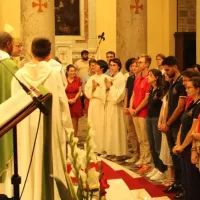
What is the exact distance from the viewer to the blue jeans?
Result: 625 centimetres

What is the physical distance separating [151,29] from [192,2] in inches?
64.4

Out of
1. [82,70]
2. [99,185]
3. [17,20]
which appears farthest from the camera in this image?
[17,20]

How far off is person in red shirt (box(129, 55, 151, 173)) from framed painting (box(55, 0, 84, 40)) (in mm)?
8980

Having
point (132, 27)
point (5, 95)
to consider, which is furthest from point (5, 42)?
point (132, 27)

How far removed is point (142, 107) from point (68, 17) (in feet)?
31.4

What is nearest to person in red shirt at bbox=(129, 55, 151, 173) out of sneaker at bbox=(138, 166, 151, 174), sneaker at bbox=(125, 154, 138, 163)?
sneaker at bbox=(138, 166, 151, 174)

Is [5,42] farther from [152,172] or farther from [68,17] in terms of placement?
[68,17]

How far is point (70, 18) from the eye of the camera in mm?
15781

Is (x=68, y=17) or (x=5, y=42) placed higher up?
(x=68, y=17)

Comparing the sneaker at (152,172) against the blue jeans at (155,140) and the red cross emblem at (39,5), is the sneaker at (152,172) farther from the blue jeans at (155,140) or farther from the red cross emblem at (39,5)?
the red cross emblem at (39,5)

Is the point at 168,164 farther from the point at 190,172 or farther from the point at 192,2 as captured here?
the point at 192,2

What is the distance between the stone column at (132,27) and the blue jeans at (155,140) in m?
4.45

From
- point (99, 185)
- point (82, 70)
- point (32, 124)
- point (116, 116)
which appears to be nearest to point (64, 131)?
point (32, 124)

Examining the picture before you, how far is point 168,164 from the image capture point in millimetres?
5930
